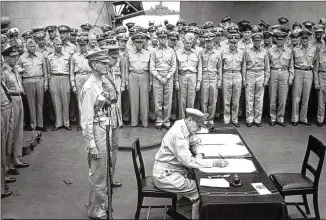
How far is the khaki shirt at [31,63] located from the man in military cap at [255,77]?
3633 millimetres

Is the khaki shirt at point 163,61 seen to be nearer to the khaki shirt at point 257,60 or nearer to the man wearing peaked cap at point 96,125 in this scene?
the khaki shirt at point 257,60

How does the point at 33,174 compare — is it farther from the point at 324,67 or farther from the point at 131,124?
the point at 324,67

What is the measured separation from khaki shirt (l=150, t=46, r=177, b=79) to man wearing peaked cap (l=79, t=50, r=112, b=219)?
3.31 m

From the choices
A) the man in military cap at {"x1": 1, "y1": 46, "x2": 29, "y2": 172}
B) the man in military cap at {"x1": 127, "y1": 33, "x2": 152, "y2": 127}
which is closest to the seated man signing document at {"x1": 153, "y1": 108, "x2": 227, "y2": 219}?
the man in military cap at {"x1": 1, "y1": 46, "x2": 29, "y2": 172}

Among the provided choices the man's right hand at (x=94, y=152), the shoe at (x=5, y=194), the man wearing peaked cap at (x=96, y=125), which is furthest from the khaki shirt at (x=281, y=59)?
the shoe at (x=5, y=194)

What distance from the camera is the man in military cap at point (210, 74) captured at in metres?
8.38

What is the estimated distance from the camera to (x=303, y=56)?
8.53m

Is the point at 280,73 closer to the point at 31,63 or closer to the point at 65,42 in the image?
the point at 65,42

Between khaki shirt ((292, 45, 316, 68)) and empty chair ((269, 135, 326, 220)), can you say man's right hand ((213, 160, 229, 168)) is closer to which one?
empty chair ((269, 135, 326, 220))

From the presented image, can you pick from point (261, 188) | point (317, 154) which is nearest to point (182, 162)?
point (261, 188)

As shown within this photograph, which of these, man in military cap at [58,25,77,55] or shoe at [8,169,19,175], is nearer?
shoe at [8,169,19,175]

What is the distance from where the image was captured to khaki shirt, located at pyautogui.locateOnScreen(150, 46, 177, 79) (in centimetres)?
823

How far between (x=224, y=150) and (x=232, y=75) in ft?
12.2

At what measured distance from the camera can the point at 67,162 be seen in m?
6.82
